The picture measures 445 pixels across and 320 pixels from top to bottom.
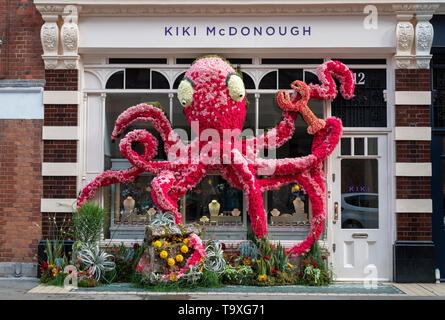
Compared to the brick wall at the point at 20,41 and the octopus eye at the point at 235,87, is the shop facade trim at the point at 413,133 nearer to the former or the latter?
the octopus eye at the point at 235,87

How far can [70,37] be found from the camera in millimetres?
10258

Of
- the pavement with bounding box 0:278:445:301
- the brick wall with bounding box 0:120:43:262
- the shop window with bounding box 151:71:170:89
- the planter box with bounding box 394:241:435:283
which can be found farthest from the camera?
the shop window with bounding box 151:71:170:89

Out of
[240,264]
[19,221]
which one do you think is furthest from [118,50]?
[240,264]

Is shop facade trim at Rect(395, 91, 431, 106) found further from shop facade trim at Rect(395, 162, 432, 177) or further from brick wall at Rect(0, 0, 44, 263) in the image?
brick wall at Rect(0, 0, 44, 263)

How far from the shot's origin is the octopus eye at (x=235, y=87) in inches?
381

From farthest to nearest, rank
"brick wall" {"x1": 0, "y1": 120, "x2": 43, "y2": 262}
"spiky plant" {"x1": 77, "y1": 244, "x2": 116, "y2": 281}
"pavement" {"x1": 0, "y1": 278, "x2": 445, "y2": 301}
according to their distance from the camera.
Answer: "brick wall" {"x1": 0, "y1": 120, "x2": 43, "y2": 262}
"spiky plant" {"x1": 77, "y1": 244, "x2": 116, "y2": 281}
"pavement" {"x1": 0, "y1": 278, "x2": 445, "y2": 301}

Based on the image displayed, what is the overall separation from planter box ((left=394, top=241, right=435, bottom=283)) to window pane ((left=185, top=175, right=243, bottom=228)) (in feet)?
9.88

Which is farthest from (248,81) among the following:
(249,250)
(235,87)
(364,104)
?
(249,250)

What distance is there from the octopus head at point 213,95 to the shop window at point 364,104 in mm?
1967

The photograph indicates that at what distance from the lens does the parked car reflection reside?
10.3m

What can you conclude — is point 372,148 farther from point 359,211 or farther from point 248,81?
point 248,81

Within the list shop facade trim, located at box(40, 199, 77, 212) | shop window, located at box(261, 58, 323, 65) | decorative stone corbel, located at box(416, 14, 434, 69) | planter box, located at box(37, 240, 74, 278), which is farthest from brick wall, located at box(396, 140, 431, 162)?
Result: planter box, located at box(37, 240, 74, 278)

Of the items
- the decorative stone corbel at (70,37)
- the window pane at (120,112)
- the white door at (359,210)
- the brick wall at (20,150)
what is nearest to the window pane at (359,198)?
the white door at (359,210)

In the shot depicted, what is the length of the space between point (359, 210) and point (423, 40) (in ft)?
10.9
